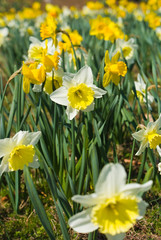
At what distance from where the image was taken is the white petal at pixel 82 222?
92 centimetres

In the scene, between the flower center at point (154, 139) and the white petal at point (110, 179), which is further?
the flower center at point (154, 139)

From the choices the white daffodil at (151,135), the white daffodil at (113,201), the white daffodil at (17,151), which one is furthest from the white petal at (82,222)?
the white daffodil at (151,135)

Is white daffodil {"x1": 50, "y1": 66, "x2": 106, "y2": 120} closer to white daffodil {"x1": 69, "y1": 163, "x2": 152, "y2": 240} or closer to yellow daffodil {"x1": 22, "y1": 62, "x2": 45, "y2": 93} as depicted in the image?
yellow daffodil {"x1": 22, "y1": 62, "x2": 45, "y2": 93}

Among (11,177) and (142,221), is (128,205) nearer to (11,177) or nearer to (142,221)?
(142,221)

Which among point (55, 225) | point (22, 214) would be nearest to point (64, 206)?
point (55, 225)

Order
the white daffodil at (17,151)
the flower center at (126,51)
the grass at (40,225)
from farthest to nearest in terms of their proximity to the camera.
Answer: the flower center at (126,51) < the grass at (40,225) < the white daffodil at (17,151)

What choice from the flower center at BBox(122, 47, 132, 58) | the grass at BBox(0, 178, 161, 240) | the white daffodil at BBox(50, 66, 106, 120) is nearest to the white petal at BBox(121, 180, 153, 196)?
the white daffodil at BBox(50, 66, 106, 120)

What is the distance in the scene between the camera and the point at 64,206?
1.36 m

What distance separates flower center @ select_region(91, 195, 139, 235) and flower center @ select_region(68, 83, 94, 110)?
1.70 feet

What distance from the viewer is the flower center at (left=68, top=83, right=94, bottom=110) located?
4.21ft

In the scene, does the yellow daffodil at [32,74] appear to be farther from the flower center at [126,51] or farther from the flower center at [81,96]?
the flower center at [126,51]

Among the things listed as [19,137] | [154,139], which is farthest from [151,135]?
[19,137]

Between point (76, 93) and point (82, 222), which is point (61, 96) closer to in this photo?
point (76, 93)

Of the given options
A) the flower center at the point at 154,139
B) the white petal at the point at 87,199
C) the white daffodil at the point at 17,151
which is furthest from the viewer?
the flower center at the point at 154,139
